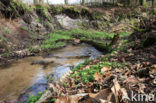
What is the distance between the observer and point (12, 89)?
4.66 meters

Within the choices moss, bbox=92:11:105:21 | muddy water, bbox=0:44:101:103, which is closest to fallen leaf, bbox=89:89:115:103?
muddy water, bbox=0:44:101:103

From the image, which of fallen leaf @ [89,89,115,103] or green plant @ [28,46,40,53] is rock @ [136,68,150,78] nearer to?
fallen leaf @ [89,89,115,103]

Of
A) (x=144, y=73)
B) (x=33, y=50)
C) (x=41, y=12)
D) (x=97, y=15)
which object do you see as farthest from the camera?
(x=97, y=15)

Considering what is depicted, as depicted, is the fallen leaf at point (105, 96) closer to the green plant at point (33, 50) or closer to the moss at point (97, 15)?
the green plant at point (33, 50)

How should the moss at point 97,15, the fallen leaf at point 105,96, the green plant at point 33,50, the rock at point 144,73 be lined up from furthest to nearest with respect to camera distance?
the moss at point 97,15, the green plant at point 33,50, the rock at point 144,73, the fallen leaf at point 105,96

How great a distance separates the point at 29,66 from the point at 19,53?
2.04 m

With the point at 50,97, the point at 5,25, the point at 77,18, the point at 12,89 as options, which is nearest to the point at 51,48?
the point at 5,25

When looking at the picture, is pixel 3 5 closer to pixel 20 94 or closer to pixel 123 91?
pixel 20 94

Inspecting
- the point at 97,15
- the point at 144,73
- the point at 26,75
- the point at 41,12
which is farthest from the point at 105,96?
the point at 97,15

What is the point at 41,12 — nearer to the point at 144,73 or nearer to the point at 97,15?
the point at 97,15

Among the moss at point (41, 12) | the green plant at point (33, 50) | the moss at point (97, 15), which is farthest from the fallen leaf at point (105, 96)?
the moss at point (97, 15)

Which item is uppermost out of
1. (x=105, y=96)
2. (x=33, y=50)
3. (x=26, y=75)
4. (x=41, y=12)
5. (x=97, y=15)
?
(x=41, y=12)

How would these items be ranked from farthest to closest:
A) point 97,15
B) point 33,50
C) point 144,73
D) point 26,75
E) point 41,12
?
point 97,15 < point 41,12 < point 33,50 < point 26,75 < point 144,73

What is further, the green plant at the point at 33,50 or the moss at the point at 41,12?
the moss at the point at 41,12
